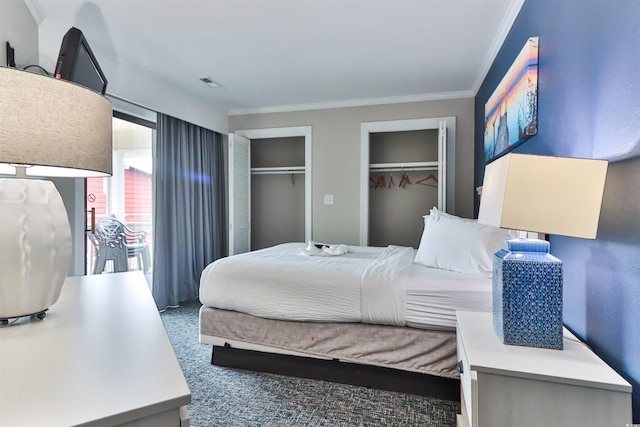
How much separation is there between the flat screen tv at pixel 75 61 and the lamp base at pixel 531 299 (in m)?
2.12

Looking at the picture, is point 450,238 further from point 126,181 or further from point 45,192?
point 126,181

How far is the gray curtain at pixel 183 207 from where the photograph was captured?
3691 mm

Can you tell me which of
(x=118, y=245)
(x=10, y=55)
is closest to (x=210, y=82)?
(x=10, y=55)

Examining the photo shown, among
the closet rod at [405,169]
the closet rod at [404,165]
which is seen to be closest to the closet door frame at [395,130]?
the closet rod at [404,165]

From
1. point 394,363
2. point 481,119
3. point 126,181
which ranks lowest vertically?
point 394,363

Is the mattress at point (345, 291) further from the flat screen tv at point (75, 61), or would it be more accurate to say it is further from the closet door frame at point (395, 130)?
the closet door frame at point (395, 130)

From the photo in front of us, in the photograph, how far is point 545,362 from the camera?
1.02 m

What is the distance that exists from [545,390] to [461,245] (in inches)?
47.0

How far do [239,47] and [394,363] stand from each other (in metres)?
2.62

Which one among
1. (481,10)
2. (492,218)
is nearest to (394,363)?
(492,218)

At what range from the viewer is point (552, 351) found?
3.60 feet

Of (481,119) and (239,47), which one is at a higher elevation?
(239,47)

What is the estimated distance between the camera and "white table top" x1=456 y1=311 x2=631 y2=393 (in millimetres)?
926

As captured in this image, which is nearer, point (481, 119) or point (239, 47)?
point (239, 47)
